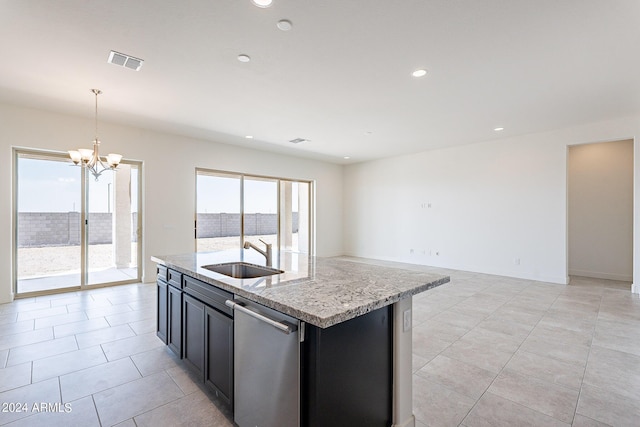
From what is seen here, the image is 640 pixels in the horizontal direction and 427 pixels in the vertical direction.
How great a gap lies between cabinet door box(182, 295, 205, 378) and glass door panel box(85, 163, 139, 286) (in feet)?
12.9

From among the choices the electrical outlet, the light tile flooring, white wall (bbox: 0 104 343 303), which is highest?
white wall (bbox: 0 104 343 303)

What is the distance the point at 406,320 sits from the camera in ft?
5.74

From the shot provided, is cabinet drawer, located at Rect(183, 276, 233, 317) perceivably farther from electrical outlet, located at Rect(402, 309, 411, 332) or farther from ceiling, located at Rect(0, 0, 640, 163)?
ceiling, located at Rect(0, 0, 640, 163)

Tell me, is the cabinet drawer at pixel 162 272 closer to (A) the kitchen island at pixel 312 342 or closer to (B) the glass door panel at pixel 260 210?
(A) the kitchen island at pixel 312 342

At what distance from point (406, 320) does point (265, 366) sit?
32.6 inches

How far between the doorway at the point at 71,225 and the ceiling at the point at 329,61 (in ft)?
3.52

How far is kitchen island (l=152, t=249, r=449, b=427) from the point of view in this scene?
1.35 meters

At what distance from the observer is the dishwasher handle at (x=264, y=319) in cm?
133

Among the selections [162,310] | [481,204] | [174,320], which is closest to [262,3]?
[174,320]

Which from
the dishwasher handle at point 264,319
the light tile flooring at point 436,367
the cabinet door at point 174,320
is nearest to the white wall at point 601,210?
the light tile flooring at point 436,367

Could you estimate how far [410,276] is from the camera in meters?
1.97

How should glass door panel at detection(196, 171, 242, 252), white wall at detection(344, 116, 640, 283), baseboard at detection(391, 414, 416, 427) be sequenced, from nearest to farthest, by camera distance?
baseboard at detection(391, 414, 416, 427), white wall at detection(344, 116, 640, 283), glass door panel at detection(196, 171, 242, 252)

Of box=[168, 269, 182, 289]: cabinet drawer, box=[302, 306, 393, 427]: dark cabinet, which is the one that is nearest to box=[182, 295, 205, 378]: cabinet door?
box=[168, 269, 182, 289]: cabinet drawer

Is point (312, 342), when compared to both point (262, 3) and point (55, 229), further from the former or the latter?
point (55, 229)
